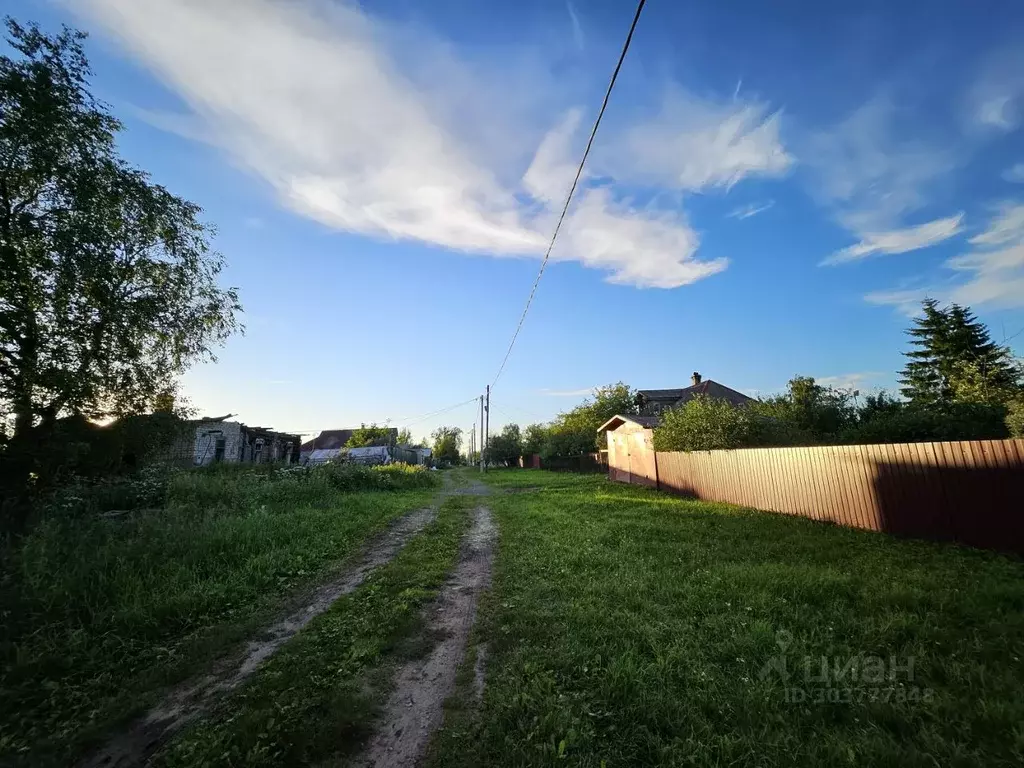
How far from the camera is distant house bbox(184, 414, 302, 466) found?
86.0ft

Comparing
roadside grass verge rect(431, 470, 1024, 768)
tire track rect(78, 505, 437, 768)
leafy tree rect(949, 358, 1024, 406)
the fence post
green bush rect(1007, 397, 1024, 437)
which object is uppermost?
leafy tree rect(949, 358, 1024, 406)

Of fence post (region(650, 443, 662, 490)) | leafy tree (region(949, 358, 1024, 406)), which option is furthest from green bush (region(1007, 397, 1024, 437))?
fence post (region(650, 443, 662, 490))

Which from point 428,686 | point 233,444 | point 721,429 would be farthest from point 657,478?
point 233,444

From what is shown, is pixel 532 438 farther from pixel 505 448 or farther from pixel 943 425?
pixel 943 425

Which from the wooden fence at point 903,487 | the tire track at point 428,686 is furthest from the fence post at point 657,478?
the tire track at point 428,686

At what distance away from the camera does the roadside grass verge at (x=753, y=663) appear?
2604 mm

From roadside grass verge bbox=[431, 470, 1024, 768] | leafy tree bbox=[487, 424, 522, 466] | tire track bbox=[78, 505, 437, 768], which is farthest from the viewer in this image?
leafy tree bbox=[487, 424, 522, 466]

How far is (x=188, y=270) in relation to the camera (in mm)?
10453

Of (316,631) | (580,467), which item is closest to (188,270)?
(316,631)

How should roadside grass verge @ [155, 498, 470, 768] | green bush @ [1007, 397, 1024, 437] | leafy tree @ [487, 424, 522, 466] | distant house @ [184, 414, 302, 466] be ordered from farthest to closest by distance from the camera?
leafy tree @ [487, 424, 522, 466], distant house @ [184, 414, 302, 466], green bush @ [1007, 397, 1024, 437], roadside grass verge @ [155, 498, 470, 768]

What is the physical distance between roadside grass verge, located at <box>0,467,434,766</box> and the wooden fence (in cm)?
1010

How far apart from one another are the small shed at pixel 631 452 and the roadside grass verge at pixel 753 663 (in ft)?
42.0

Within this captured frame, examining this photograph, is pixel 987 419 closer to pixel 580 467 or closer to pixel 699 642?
pixel 699 642

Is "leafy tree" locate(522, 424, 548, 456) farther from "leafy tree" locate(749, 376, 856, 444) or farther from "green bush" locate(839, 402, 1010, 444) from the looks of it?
"green bush" locate(839, 402, 1010, 444)
